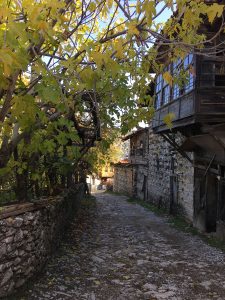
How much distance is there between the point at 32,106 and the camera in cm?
505

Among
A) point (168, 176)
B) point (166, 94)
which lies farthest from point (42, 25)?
point (168, 176)

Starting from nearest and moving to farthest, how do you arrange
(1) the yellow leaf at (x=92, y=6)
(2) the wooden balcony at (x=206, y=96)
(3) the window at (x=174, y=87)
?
(1) the yellow leaf at (x=92, y=6), (2) the wooden balcony at (x=206, y=96), (3) the window at (x=174, y=87)

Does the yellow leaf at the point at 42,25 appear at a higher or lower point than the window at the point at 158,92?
lower

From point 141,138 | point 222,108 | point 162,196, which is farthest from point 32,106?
point 141,138

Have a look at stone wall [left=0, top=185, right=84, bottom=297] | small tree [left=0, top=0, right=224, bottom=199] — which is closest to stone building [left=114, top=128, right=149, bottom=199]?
small tree [left=0, top=0, right=224, bottom=199]

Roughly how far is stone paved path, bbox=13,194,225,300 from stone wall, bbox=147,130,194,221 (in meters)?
2.38

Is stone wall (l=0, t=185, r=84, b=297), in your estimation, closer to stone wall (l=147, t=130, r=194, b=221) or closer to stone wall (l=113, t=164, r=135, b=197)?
stone wall (l=147, t=130, r=194, b=221)

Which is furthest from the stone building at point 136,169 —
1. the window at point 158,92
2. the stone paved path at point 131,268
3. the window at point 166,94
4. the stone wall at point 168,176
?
the stone paved path at point 131,268

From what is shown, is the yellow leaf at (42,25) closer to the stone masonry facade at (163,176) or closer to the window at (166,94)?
the window at (166,94)

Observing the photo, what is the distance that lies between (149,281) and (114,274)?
0.75 meters

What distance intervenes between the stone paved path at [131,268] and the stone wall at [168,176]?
238cm

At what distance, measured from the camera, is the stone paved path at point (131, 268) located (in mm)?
6691

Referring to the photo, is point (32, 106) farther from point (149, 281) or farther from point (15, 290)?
point (149, 281)

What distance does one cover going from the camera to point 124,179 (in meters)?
34.2
